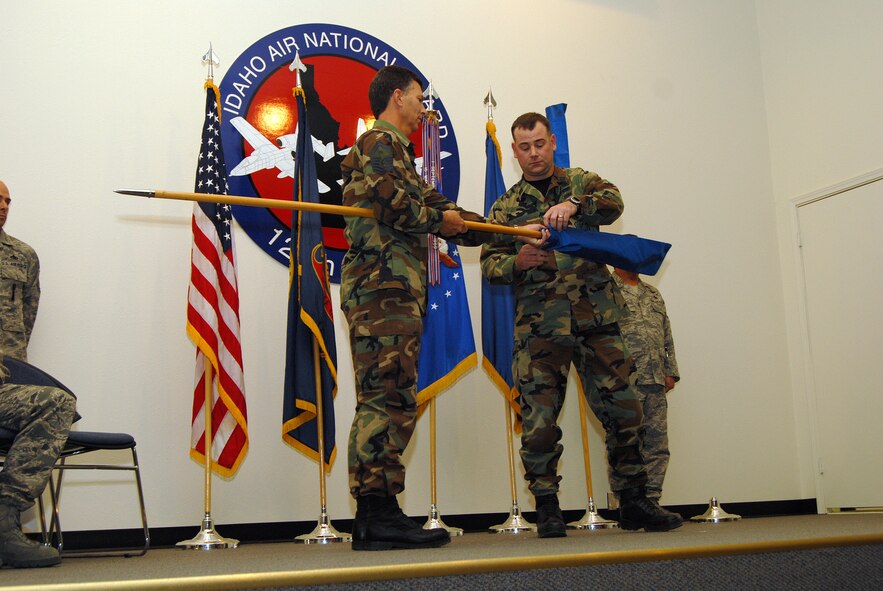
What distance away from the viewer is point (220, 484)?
3.95 m

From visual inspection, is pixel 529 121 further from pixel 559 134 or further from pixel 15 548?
pixel 15 548

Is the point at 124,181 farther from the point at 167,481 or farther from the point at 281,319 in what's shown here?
the point at 167,481

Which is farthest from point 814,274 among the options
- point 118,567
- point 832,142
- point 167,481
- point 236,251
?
point 118,567

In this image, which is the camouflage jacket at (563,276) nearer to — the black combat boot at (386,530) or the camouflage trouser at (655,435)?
the black combat boot at (386,530)

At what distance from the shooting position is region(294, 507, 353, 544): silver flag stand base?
367 centimetres

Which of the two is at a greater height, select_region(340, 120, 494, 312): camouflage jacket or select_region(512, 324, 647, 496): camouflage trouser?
select_region(340, 120, 494, 312): camouflage jacket

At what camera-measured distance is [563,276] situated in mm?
3270

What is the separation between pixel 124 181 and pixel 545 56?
8.57 ft

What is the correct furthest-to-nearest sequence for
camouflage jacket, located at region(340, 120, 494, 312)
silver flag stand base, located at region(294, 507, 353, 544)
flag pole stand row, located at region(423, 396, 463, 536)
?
flag pole stand row, located at region(423, 396, 463, 536), silver flag stand base, located at region(294, 507, 353, 544), camouflage jacket, located at region(340, 120, 494, 312)

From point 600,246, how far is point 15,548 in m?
2.24

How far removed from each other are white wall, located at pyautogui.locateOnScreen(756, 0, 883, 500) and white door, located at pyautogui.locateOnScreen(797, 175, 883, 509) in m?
0.07

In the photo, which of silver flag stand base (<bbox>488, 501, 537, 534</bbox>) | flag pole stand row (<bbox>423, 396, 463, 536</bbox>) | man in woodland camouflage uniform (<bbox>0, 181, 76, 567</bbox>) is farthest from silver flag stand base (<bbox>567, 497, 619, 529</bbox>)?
man in woodland camouflage uniform (<bbox>0, 181, 76, 567</bbox>)

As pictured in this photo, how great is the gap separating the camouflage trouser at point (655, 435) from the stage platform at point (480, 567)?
181cm

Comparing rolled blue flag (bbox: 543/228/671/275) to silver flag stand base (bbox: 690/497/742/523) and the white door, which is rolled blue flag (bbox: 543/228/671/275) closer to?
silver flag stand base (bbox: 690/497/742/523)
